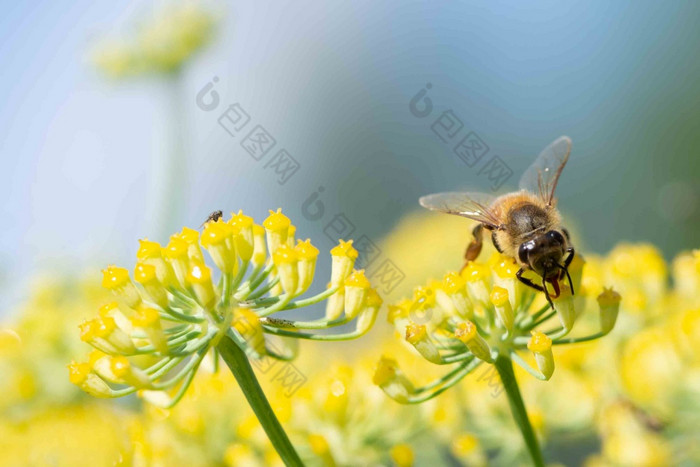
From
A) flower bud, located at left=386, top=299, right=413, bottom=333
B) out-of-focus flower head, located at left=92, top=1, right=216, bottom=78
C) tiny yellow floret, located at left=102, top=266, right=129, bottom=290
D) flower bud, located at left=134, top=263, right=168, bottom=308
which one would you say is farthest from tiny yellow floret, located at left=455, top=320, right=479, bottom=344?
out-of-focus flower head, located at left=92, top=1, right=216, bottom=78

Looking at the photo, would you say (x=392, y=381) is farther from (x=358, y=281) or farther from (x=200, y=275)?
(x=200, y=275)

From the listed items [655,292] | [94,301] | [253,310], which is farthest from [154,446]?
[655,292]

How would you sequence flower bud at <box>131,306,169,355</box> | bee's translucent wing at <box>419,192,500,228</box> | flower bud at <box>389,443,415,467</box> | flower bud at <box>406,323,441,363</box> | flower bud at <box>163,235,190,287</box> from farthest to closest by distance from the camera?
bee's translucent wing at <box>419,192,500,228</box> < flower bud at <box>389,443,415,467</box> < flower bud at <box>406,323,441,363</box> < flower bud at <box>163,235,190,287</box> < flower bud at <box>131,306,169,355</box>

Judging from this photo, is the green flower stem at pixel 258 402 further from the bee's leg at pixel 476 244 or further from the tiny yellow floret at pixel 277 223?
the bee's leg at pixel 476 244

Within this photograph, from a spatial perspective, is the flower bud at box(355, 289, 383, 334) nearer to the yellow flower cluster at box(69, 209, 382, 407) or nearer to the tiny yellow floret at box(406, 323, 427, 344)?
the yellow flower cluster at box(69, 209, 382, 407)

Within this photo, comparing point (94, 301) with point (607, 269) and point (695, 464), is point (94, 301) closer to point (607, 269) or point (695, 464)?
point (607, 269)

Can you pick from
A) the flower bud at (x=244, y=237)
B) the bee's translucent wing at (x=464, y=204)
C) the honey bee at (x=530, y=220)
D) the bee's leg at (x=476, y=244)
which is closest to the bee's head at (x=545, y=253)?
the honey bee at (x=530, y=220)

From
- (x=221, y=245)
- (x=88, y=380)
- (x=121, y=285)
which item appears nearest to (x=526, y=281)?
(x=221, y=245)
